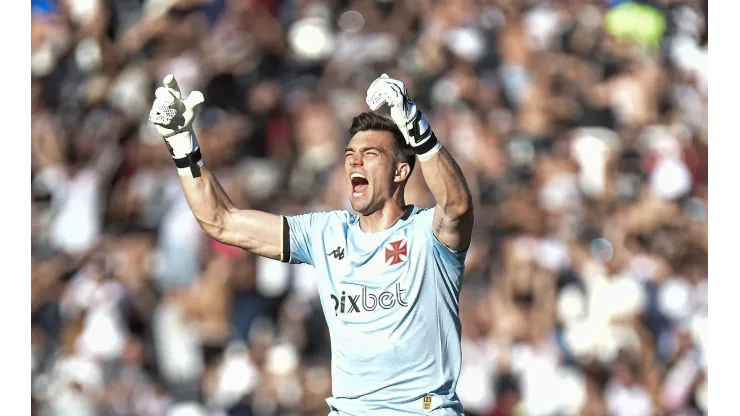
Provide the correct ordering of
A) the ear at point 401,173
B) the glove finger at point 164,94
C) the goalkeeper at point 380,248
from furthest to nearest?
the ear at point 401,173
the glove finger at point 164,94
the goalkeeper at point 380,248

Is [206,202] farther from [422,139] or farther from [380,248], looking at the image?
[422,139]

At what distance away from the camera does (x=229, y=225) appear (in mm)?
4230

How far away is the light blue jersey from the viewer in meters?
3.90

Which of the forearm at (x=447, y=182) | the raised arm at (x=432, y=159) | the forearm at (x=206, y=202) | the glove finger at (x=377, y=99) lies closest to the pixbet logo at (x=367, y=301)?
the raised arm at (x=432, y=159)

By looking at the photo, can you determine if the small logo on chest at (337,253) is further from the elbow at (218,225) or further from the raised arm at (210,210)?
the elbow at (218,225)

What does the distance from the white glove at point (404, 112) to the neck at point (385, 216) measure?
1.72 feet

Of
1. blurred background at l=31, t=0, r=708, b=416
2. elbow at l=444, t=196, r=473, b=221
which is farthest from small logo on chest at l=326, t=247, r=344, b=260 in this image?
blurred background at l=31, t=0, r=708, b=416

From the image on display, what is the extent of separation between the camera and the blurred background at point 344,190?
23.0ft

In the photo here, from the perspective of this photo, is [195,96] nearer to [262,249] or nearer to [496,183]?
[262,249]

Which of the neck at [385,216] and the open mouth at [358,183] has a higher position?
the open mouth at [358,183]

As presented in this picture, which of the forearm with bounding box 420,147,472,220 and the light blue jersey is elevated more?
the forearm with bounding box 420,147,472,220

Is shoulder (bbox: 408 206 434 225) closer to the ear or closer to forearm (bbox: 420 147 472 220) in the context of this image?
the ear

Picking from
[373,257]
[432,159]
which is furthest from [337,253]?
[432,159]

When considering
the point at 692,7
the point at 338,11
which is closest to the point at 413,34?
the point at 338,11
